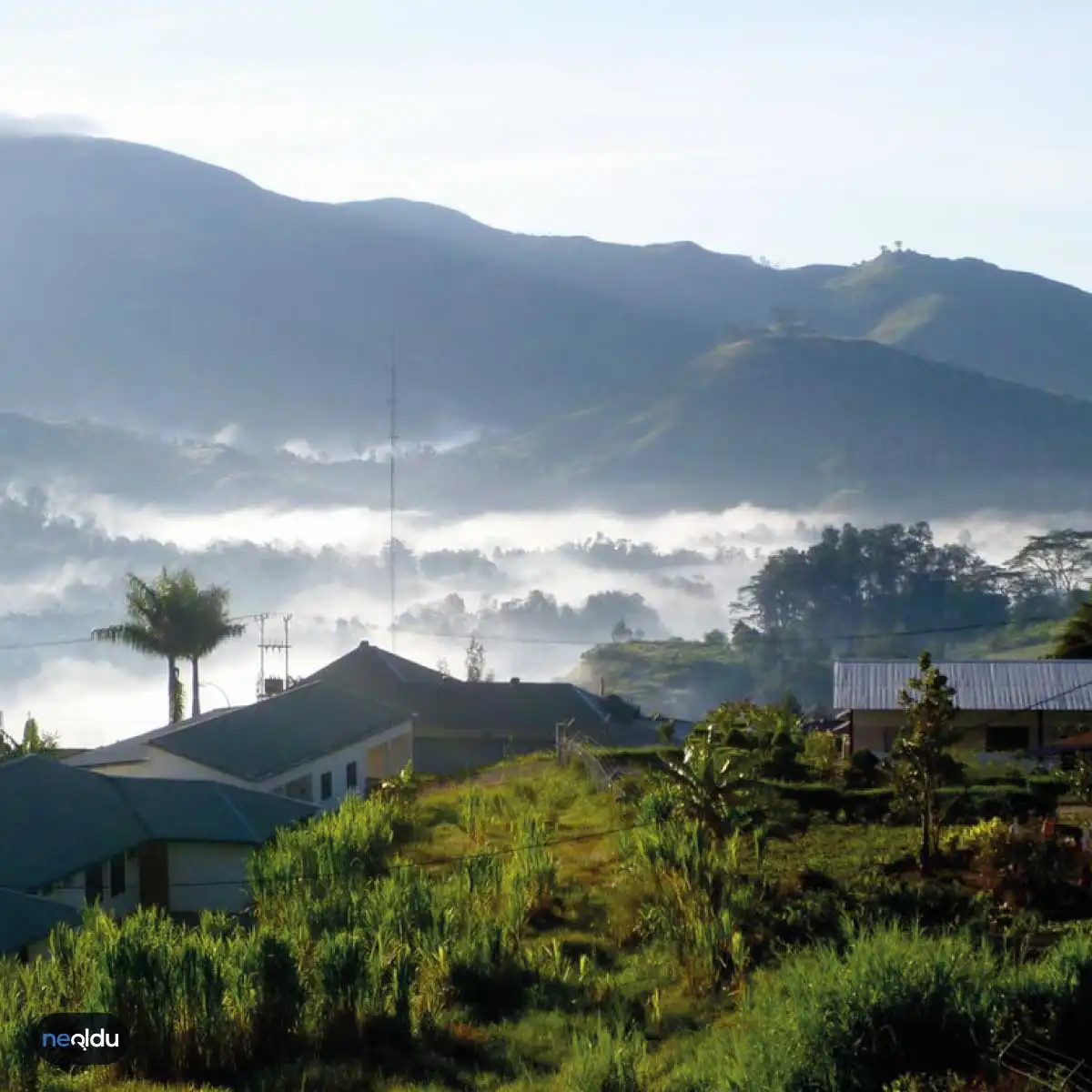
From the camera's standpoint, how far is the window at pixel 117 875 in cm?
2198

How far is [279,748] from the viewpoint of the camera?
98.0 ft

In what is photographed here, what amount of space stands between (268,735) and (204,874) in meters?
7.65

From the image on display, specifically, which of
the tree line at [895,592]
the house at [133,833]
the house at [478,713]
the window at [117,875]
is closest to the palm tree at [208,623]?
the house at [478,713]

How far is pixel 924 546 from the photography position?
98.2 metres

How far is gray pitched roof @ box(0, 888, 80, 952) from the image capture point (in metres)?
16.5

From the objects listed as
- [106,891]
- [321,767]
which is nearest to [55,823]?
[106,891]

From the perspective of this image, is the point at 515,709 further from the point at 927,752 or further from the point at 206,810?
the point at 927,752

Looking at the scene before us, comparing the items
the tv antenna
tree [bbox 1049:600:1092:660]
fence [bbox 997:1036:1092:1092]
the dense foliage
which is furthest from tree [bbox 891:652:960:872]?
the dense foliage

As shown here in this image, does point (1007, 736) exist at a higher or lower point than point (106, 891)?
higher

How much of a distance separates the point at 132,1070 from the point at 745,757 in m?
9.27

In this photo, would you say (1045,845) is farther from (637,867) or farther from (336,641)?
(336,641)

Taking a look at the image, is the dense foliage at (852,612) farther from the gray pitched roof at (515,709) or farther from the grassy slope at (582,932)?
the grassy slope at (582,932)

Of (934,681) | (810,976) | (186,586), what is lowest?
(810,976)

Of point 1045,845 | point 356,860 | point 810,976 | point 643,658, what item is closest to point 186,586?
point 356,860
